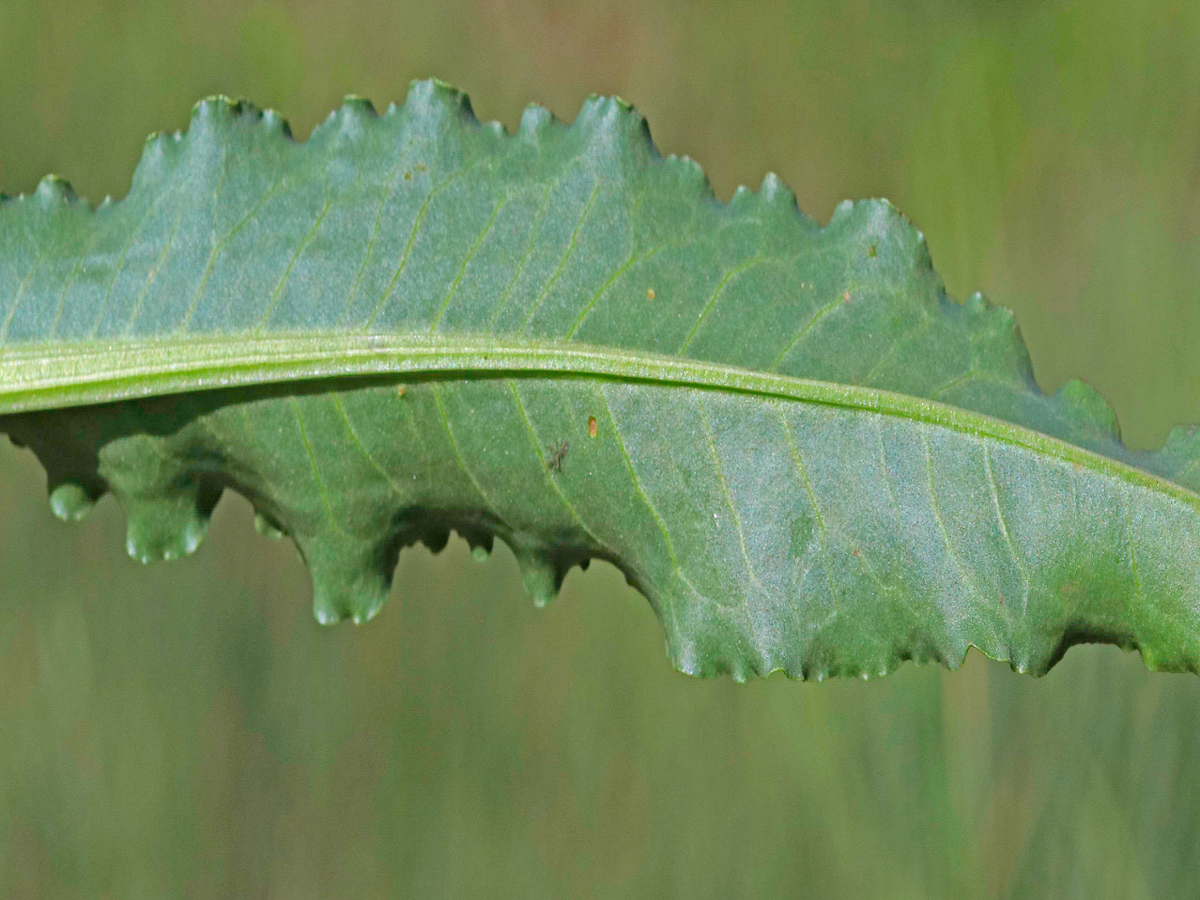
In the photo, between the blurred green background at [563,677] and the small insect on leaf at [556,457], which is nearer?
the small insect on leaf at [556,457]

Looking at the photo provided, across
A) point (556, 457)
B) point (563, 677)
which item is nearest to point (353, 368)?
point (556, 457)

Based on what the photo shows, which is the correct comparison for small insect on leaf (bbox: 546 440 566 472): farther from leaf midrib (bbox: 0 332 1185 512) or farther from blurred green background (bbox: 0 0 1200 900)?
blurred green background (bbox: 0 0 1200 900)

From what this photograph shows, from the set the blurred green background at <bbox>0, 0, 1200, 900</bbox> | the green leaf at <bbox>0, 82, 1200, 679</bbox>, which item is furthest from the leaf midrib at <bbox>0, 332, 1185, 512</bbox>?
the blurred green background at <bbox>0, 0, 1200, 900</bbox>

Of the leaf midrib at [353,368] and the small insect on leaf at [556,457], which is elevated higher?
the leaf midrib at [353,368]

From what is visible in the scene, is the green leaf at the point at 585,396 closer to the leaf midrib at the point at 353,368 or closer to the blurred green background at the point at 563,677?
the leaf midrib at the point at 353,368

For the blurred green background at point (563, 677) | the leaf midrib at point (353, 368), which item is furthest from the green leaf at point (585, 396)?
the blurred green background at point (563, 677)
